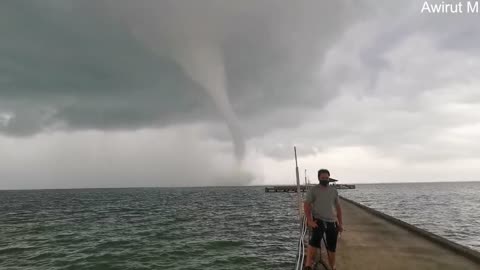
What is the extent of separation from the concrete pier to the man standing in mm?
1235

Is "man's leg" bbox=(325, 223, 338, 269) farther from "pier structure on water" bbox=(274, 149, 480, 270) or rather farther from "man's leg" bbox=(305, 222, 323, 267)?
"pier structure on water" bbox=(274, 149, 480, 270)

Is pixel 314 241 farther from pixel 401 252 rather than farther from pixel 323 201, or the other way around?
pixel 401 252

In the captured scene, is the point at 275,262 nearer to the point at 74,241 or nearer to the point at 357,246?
the point at 357,246

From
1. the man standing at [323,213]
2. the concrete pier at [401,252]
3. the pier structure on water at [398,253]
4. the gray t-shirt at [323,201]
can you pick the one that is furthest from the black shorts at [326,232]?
the concrete pier at [401,252]

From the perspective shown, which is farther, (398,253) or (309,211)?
(398,253)

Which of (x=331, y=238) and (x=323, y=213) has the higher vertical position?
(x=323, y=213)

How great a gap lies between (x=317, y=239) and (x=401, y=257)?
3.26 metres

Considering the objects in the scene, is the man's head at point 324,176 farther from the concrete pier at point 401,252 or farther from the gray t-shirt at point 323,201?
the concrete pier at point 401,252

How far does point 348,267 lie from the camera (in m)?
8.05

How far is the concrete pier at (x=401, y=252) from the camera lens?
812cm

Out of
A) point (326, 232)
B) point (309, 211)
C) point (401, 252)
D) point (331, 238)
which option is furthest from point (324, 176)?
point (401, 252)

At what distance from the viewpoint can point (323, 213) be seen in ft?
23.6

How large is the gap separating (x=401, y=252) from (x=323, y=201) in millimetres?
4112

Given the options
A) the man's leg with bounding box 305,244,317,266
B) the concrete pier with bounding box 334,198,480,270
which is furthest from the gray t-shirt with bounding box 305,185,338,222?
the concrete pier with bounding box 334,198,480,270
